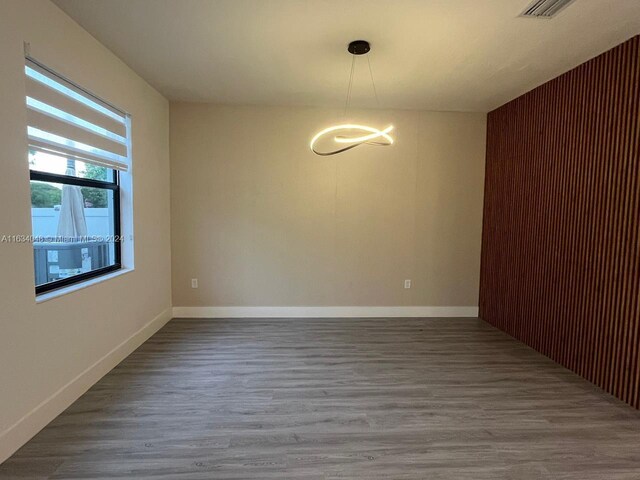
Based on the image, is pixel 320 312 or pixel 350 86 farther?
pixel 320 312

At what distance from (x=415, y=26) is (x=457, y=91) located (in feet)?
5.18

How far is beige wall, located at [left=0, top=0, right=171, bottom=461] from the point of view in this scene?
1922mm

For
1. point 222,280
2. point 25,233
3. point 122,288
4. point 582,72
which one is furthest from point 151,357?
point 582,72

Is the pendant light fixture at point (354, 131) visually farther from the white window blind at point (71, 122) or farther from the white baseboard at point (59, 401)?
the white baseboard at point (59, 401)

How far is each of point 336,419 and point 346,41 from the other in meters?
2.89

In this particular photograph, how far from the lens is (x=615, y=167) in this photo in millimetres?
2736

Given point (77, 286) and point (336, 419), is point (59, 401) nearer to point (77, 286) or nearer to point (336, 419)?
point (77, 286)

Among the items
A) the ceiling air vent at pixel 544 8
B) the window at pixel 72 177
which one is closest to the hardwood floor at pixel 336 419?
the window at pixel 72 177

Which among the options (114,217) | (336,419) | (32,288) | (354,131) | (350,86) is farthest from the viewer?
(354,131)

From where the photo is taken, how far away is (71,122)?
252 cm

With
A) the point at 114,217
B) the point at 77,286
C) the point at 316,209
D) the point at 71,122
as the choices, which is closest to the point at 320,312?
the point at 316,209

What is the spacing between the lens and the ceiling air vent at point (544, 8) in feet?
7.05

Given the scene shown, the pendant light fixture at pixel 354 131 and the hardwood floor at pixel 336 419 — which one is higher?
the pendant light fixture at pixel 354 131

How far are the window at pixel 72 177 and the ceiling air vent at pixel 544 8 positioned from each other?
3.28 metres
